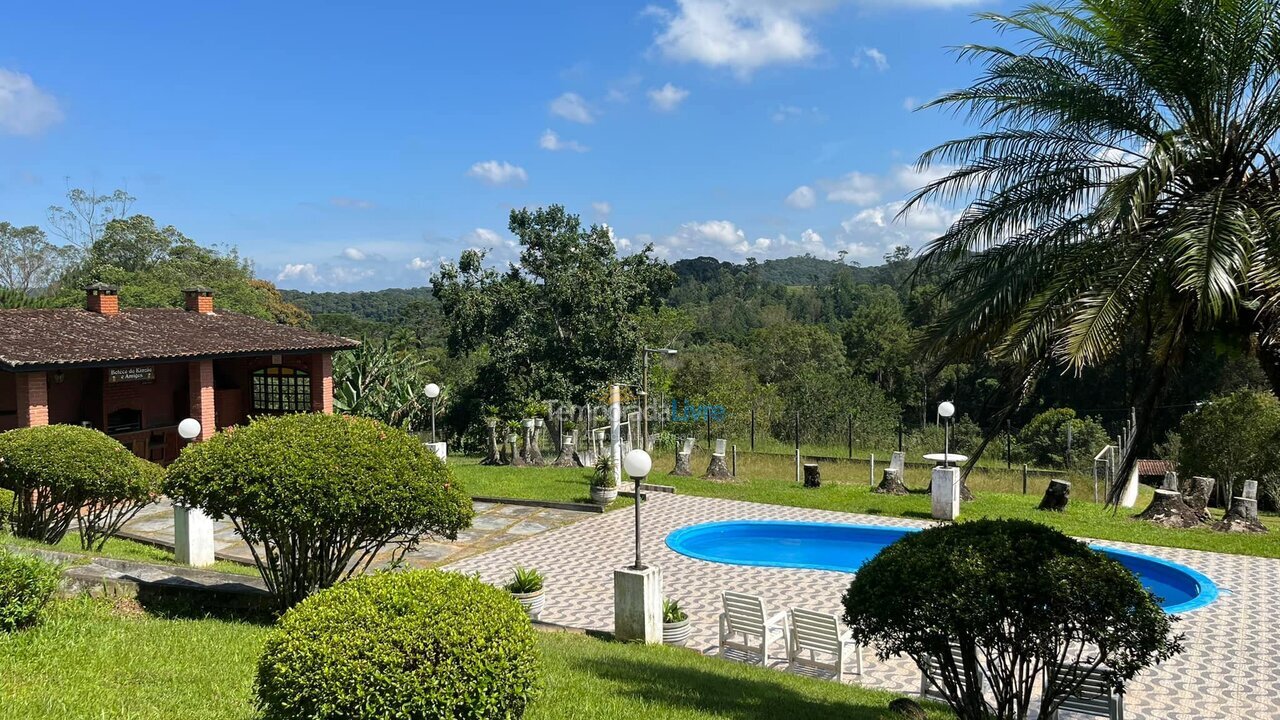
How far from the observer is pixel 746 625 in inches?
310

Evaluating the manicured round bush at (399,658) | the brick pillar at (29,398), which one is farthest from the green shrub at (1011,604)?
the brick pillar at (29,398)

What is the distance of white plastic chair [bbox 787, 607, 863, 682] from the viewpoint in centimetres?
727

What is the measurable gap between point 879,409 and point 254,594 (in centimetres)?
2788

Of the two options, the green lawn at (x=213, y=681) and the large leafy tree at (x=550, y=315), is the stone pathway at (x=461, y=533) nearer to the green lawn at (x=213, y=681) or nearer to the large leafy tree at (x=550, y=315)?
the green lawn at (x=213, y=681)

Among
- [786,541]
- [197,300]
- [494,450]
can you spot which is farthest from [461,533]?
[197,300]

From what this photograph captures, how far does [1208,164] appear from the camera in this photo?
18.3ft

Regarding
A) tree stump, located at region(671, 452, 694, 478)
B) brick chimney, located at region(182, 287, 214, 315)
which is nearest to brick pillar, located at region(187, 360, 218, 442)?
brick chimney, located at region(182, 287, 214, 315)

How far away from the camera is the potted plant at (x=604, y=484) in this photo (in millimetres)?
15289

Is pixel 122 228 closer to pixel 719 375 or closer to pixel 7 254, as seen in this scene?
pixel 7 254

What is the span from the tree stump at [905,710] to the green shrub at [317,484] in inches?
133

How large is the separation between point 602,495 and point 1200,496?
404 inches

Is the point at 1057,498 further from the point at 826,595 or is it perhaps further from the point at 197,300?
the point at 197,300

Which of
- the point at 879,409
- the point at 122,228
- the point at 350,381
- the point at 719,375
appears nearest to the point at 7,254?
the point at 122,228

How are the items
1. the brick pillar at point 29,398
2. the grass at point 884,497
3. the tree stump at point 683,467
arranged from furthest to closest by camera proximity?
the tree stump at point 683,467
the brick pillar at point 29,398
the grass at point 884,497
